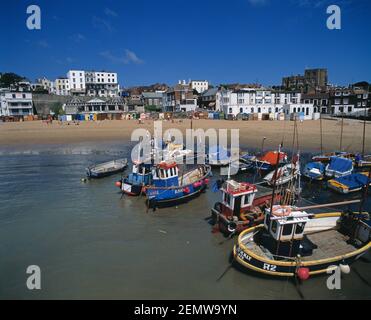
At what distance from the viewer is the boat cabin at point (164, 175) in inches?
864

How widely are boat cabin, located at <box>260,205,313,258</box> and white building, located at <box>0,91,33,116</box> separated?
106 m

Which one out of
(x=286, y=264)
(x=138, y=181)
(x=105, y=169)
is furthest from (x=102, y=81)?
(x=286, y=264)

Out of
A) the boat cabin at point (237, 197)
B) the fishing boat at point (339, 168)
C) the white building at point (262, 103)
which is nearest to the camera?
the boat cabin at point (237, 197)

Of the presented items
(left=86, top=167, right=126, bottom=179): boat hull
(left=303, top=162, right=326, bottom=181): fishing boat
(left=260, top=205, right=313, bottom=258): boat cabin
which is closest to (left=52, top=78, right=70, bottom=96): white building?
(left=86, top=167, right=126, bottom=179): boat hull

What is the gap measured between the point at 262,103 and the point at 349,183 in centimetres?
6828

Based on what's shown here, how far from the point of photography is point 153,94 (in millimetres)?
130000

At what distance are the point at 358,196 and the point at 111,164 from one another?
85.8ft

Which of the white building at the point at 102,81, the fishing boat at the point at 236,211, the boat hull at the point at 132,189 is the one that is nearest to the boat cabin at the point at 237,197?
the fishing boat at the point at 236,211

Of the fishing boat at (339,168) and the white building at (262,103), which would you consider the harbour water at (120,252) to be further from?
the white building at (262,103)

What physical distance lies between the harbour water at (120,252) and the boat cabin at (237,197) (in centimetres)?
201

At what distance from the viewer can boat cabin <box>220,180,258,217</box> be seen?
17109mm

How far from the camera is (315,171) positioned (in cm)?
2792

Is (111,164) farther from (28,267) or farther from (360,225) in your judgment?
(360,225)
